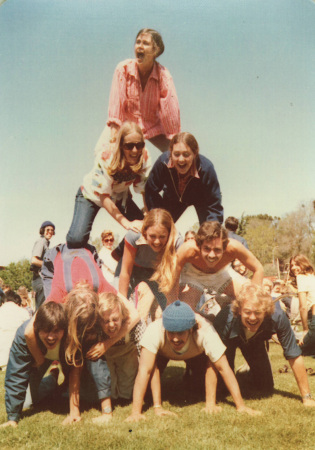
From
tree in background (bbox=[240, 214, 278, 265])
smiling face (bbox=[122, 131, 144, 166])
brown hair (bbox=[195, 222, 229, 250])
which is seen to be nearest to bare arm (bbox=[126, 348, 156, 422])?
brown hair (bbox=[195, 222, 229, 250])

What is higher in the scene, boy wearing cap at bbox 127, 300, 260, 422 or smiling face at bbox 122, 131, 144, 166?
A: smiling face at bbox 122, 131, 144, 166

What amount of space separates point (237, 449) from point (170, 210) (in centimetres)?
292

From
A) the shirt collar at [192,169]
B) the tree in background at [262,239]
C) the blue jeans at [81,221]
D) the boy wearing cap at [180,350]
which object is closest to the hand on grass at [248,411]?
the boy wearing cap at [180,350]

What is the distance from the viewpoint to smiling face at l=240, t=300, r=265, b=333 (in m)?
4.65

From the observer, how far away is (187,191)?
541 cm

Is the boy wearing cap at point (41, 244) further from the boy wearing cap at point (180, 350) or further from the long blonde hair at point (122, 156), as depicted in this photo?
the boy wearing cap at point (180, 350)

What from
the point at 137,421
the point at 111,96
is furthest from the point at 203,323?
the point at 111,96

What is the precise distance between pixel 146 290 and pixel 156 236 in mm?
962

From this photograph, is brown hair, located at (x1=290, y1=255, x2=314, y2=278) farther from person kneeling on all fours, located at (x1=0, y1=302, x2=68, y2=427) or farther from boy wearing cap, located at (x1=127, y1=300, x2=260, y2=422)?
person kneeling on all fours, located at (x1=0, y1=302, x2=68, y2=427)

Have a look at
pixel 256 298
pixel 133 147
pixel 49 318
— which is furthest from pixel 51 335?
pixel 133 147

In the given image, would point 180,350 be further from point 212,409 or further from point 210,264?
point 210,264

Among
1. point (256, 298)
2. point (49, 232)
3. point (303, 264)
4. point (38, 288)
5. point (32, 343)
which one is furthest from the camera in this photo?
point (38, 288)

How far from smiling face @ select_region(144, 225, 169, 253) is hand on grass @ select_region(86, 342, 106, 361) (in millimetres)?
1190

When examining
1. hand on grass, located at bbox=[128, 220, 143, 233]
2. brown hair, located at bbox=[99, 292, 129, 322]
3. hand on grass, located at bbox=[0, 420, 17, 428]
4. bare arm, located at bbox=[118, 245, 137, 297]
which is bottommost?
hand on grass, located at bbox=[0, 420, 17, 428]
